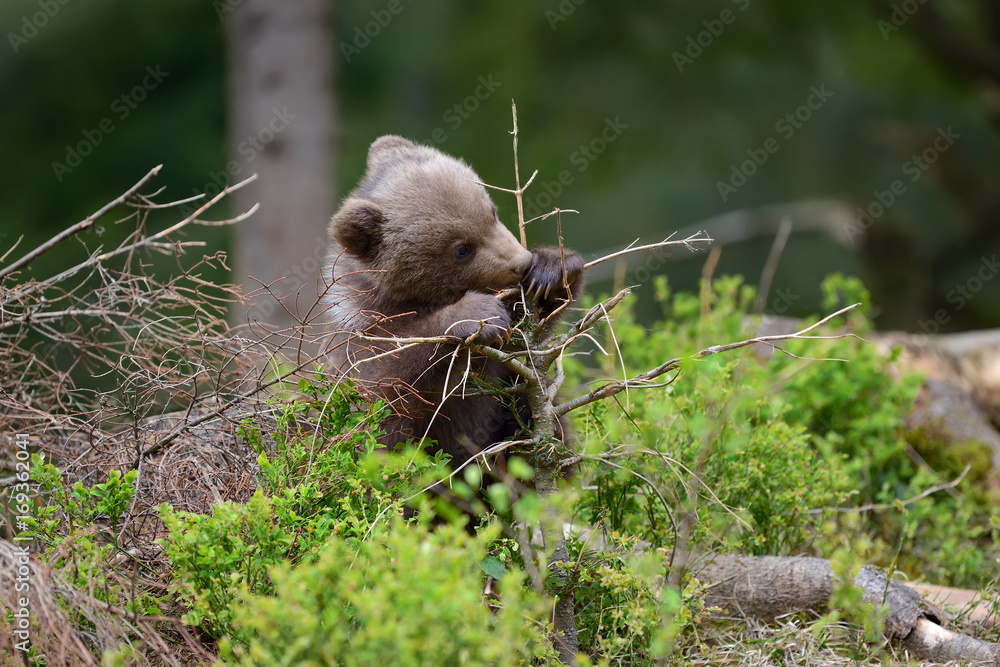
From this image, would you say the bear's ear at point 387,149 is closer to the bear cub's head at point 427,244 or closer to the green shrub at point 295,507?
the bear cub's head at point 427,244

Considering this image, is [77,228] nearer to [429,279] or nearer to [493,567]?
[429,279]

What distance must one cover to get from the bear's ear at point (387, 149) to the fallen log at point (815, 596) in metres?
2.07

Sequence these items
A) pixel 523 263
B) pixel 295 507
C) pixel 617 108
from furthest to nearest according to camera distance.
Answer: pixel 617 108
pixel 523 263
pixel 295 507

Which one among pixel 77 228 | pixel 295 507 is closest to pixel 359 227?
pixel 77 228

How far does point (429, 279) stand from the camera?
3.50m

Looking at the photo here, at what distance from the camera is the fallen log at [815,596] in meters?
3.03

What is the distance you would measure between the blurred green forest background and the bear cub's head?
5261 mm

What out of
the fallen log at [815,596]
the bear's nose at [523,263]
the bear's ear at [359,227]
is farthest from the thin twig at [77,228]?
the fallen log at [815,596]

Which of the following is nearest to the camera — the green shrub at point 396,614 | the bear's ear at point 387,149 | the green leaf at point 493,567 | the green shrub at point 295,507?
the green shrub at point 396,614

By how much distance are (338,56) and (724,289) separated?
6.10 m

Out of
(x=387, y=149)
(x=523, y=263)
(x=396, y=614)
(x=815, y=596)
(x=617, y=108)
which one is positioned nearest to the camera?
(x=396, y=614)

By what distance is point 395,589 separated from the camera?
6.22ft

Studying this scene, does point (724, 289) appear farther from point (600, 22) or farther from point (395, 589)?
→ point (600, 22)

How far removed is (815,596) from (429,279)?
1.82 m
